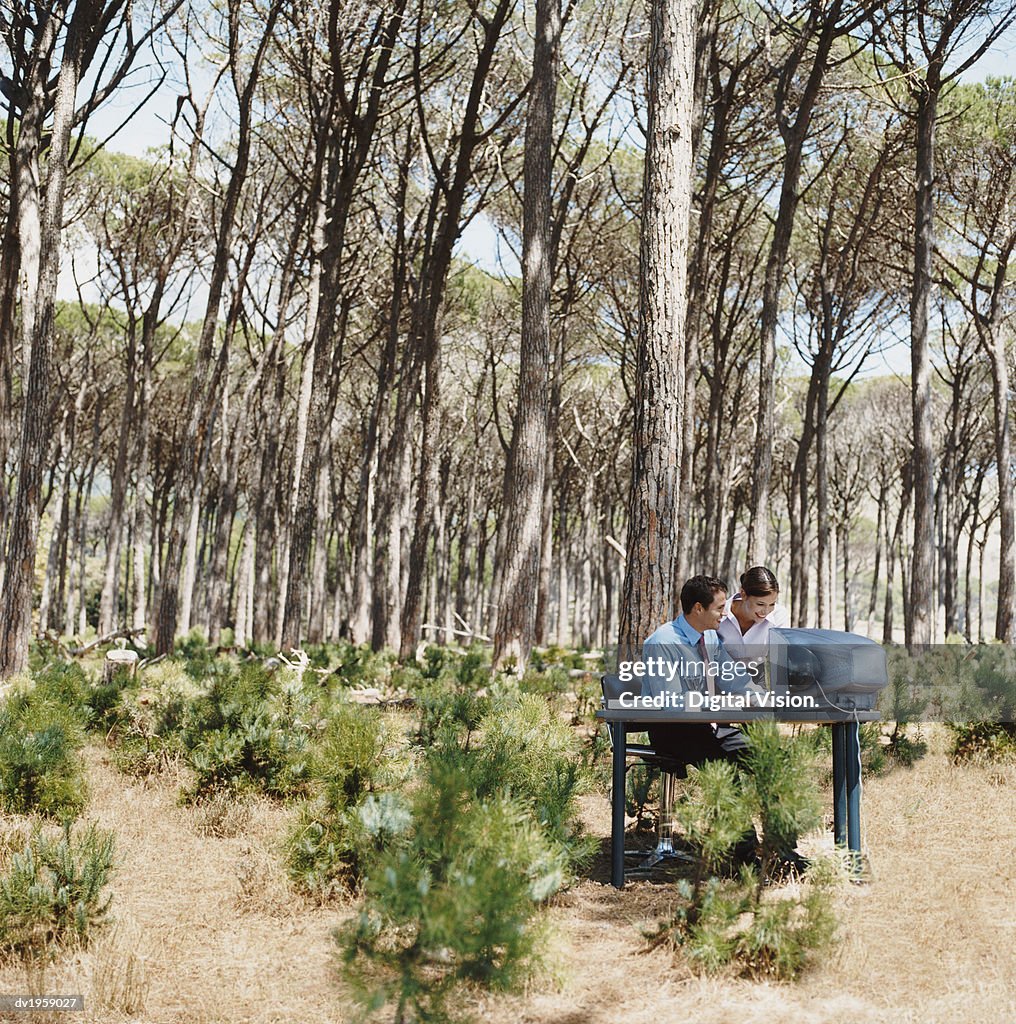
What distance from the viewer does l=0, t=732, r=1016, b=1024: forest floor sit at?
3023 mm

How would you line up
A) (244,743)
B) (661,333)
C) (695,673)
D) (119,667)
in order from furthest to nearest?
1. (119,667)
2. (661,333)
3. (244,743)
4. (695,673)

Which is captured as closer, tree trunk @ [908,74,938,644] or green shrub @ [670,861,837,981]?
green shrub @ [670,861,837,981]

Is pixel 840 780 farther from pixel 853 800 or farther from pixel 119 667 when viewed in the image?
pixel 119 667

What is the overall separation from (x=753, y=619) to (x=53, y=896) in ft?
10.3

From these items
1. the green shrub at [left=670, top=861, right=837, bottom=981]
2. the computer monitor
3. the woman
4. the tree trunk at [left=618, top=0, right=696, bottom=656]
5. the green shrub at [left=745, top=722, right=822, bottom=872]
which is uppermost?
the tree trunk at [left=618, top=0, right=696, bottom=656]

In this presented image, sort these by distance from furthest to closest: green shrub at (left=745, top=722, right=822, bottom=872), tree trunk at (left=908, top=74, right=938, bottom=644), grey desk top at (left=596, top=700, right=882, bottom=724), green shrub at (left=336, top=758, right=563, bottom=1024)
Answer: tree trunk at (left=908, top=74, right=938, bottom=644), grey desk top at (left=596, top=700, right=882, bottom=724), green shrub at (left=745, top=722, right=822, bottom=872), green shrub at (left=336, top=758, right=563, bottom=1024)

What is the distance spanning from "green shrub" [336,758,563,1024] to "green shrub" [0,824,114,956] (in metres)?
1.37

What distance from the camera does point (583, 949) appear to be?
3.54 meters

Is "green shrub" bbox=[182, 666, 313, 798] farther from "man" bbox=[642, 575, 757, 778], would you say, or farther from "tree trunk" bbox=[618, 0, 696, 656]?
"man" bbox=[642, 575, 757, 778]

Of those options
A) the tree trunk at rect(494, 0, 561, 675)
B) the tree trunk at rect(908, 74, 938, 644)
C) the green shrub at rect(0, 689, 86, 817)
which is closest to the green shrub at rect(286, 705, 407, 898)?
the green shrub at rect(0, 689, 86, 817)

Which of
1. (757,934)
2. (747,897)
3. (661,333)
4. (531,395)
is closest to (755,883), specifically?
(747,897)

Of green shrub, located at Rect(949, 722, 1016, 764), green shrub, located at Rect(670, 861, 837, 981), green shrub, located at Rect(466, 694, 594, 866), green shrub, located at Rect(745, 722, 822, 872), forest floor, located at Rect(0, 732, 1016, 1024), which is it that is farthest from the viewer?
green shrub, located at Rect(949, 722, 1016, 764)

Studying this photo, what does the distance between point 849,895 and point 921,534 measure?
788cm

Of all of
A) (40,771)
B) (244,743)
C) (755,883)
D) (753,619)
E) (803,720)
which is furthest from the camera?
(244,743)
